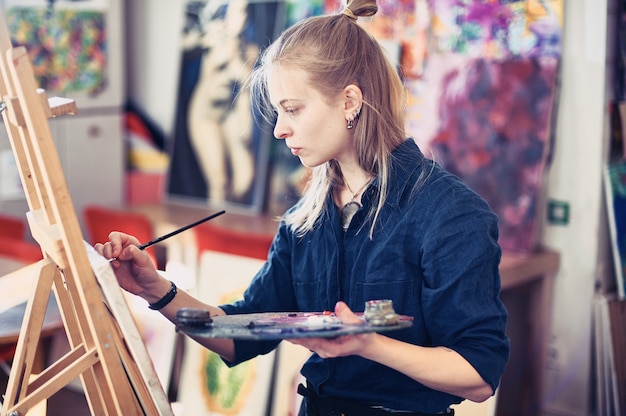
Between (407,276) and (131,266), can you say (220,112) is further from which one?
(407,276)

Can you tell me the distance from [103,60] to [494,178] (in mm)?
2202

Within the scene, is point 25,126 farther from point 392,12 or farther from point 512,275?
point 392,12

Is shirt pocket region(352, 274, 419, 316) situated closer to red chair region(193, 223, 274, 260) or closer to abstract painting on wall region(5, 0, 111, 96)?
red chair region(193, 223, 274, 260)

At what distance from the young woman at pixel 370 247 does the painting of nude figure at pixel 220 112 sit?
226 centimetres

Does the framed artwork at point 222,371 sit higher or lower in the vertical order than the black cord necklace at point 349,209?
lower

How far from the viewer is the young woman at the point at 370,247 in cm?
150

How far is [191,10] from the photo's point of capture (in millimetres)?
4371

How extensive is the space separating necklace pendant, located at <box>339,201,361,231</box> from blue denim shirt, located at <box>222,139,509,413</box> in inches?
0.6

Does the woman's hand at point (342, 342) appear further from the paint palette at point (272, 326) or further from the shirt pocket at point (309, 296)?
the shirt pocket at point (309, 296)

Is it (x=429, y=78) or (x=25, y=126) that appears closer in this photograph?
(x=25, y=126)

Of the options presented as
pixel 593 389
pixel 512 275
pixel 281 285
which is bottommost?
pixel 593 389

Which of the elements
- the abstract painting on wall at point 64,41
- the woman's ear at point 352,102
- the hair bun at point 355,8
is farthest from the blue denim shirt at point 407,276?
the abstract painting on wall at point 64,41

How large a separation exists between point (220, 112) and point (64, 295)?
256 centimetres

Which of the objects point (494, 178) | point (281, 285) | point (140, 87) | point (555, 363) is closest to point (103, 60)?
point (140, 87)
